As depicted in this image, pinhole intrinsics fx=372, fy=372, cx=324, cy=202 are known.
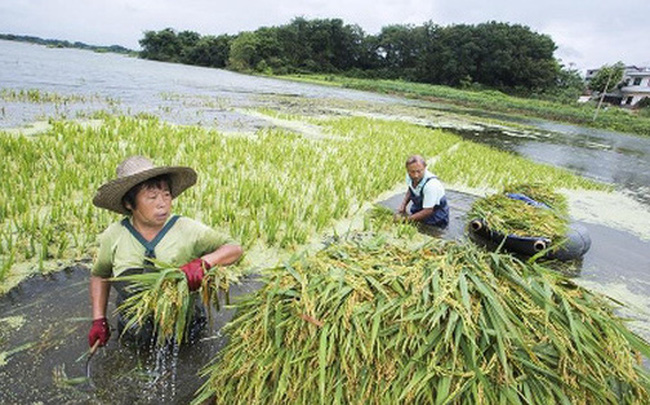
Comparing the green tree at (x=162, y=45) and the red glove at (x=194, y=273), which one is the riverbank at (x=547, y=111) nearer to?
the red glove at (x=194, y=273)

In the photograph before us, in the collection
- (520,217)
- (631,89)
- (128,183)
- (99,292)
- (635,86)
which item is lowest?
(520,217)

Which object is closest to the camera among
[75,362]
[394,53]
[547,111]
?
[75,362]

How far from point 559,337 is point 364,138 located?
8.53m

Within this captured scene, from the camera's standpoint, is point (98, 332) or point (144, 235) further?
point (144, 235)

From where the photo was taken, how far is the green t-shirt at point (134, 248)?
6.19ft

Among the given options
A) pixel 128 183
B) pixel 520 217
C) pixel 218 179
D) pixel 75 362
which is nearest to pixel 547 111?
pixel 520 217

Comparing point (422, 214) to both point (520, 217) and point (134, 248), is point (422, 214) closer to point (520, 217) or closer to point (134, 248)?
point (520, 217)

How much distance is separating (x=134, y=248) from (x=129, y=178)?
16.8 inches

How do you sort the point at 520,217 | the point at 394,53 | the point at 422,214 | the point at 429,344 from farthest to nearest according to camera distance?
the point at 394,53
the point at 422,214
the point at 520,217
the point at 429,344

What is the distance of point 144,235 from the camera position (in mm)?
1917

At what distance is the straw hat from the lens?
169cm

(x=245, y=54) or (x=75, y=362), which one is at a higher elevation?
(x=245, y=54)

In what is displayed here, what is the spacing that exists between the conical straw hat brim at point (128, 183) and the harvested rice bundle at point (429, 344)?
76 cm

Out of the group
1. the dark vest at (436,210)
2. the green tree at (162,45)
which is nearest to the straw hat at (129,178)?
the dark vest at (436,210)
